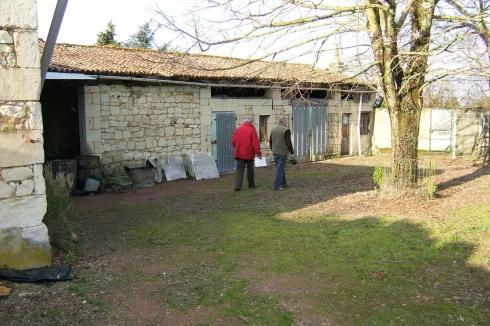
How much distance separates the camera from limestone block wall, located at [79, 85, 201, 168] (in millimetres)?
11289

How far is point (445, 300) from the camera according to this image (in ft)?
14.3

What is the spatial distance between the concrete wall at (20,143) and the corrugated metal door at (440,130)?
18.4m

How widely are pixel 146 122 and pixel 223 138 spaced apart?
2809mm

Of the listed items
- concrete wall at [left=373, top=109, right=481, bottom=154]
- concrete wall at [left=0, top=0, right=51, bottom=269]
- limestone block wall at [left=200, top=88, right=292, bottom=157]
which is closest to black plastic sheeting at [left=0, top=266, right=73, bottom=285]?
concrete wall at [left=0, top=0, right=51, bottom=269]

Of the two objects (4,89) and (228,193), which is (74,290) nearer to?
(4,89)

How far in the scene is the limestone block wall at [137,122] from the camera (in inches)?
444

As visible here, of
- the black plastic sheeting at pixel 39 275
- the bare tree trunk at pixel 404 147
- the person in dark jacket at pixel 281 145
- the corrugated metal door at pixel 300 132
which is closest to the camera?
the black plastic sheeting at pixel 39 275

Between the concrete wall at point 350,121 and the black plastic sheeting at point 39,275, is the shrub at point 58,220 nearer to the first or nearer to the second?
the black plastic sheeting at point 39,275

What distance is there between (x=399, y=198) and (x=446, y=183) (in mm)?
2860

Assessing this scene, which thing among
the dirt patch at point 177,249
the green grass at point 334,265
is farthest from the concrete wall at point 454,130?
the green grass at point 334,265

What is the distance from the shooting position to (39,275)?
16.0 ft

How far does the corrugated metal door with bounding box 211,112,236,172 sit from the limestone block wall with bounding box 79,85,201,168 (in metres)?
0.64

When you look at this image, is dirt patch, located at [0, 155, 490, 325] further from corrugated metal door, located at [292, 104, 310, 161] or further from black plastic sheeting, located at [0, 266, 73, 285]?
corrugated metal door, located at [292, 104, 310, 161]

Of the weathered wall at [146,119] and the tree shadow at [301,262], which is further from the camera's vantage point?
the weathered wall at [146,119]
